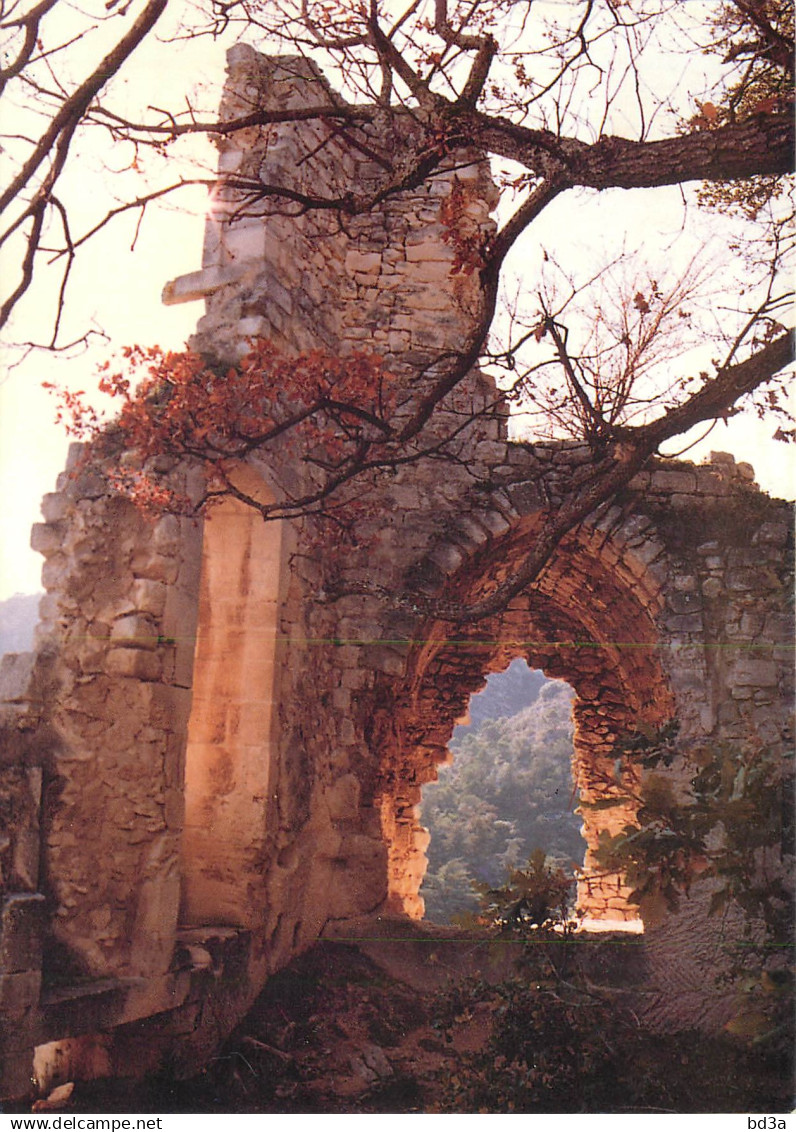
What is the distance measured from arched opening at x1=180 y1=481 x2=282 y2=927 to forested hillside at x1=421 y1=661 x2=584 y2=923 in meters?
10.1

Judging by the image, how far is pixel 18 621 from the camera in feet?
13.9

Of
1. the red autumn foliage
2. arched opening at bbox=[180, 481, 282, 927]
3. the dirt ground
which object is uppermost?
the red autumn foliage

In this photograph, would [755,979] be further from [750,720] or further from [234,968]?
[750,720]

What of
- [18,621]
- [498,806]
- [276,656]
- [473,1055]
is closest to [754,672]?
[276,656]

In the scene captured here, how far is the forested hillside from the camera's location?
54.8 ft

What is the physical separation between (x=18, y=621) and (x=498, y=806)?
1565cm

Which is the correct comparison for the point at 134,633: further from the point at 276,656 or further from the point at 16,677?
the point at 276,656

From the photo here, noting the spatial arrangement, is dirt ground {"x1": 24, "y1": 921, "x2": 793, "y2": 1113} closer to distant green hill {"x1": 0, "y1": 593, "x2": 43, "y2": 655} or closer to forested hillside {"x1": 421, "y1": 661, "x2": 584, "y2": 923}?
distant green hill {"x1": 0, "y1": 593, "x2": 43, "y2": 655}

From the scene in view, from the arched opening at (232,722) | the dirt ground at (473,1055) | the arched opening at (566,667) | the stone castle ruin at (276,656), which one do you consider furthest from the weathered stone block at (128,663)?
the arched opening at (566,667)

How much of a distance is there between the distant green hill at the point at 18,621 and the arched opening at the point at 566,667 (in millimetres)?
2848

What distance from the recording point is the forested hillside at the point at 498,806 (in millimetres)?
16702

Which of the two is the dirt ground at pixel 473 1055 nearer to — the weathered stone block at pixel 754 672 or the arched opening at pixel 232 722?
the arched opening at pixel 232 722

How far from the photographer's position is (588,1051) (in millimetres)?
3988

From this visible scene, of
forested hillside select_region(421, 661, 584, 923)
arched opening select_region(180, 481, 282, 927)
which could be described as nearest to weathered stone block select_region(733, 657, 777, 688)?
arched opening select_region(180, 481, 282, 927)
